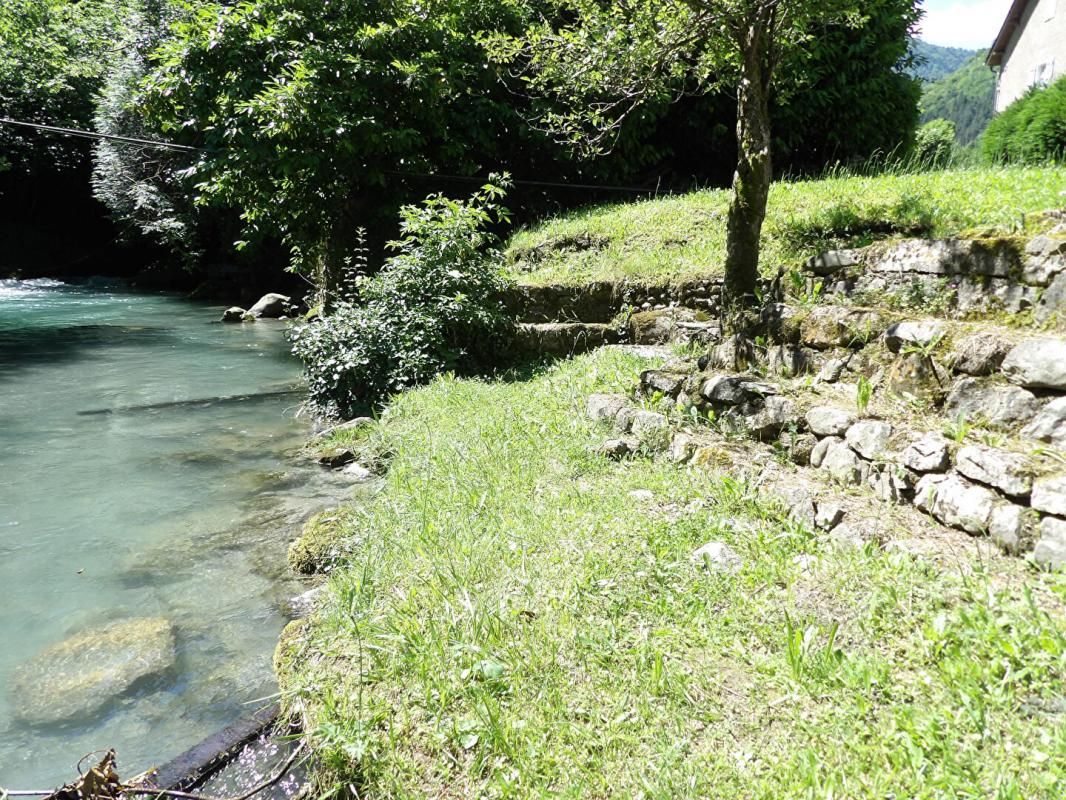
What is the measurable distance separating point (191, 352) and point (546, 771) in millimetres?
12197

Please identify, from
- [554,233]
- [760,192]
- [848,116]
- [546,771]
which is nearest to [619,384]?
[760,192]

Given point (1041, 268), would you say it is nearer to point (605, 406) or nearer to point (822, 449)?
point (822, 449)

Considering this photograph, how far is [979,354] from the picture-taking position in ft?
11.6

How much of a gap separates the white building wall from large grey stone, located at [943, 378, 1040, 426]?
18.9 m

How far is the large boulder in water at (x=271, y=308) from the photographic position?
17.3 m

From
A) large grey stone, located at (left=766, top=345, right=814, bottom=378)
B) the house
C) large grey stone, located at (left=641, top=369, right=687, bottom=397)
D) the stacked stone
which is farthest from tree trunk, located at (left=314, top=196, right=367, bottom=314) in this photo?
the house

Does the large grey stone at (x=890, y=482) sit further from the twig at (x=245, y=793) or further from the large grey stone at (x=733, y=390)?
the twig at (x=245, y=793)

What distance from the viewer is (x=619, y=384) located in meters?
5.90

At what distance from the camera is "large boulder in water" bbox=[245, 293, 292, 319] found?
17.3 meters

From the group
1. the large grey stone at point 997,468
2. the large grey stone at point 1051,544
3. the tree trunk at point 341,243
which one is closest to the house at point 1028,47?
the tree trunk at point 341,243

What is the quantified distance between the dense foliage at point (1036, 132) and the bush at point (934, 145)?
608 millimetres

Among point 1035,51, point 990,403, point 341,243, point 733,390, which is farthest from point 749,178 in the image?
point 1035,51

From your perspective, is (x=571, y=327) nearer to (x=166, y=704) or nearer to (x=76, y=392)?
(x=166, y=704)

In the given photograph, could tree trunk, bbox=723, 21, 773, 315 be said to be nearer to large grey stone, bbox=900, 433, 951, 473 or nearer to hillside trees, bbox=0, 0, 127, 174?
large grey stone, bbox=900, 433, 951, 473
